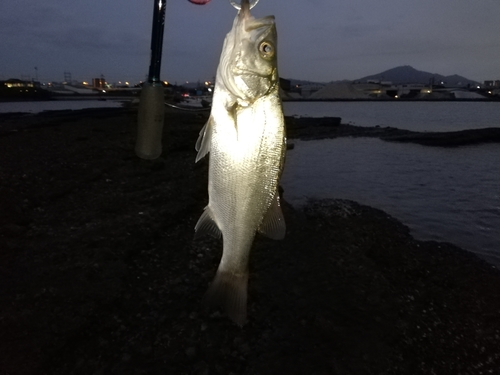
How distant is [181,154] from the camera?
11969 millimetres

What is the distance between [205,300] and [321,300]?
2527 millimetres

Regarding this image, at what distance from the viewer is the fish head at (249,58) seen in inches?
98.7

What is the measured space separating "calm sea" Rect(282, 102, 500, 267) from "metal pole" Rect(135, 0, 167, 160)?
18.7 ft

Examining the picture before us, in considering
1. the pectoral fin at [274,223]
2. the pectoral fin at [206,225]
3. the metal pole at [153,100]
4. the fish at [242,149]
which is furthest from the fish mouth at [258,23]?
the metal pole at [153,100]

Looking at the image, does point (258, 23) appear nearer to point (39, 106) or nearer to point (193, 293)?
point (193, 293)

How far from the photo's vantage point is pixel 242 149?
268cm

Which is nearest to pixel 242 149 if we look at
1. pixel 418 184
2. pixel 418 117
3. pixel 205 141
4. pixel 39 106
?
pixel 205 141

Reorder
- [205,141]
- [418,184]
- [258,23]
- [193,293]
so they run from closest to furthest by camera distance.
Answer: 1. [258,23]
2. [205,141]
3. [193,293]
4. [418,184]

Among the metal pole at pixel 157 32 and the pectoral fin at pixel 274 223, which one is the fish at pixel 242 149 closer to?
the pectoral fin at pixel 274 223

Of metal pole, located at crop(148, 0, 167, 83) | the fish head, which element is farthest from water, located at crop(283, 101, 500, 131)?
the fish head

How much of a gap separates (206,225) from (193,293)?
1.98 meters

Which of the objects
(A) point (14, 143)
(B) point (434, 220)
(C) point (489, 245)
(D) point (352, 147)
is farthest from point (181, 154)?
(D) point (352, 147)

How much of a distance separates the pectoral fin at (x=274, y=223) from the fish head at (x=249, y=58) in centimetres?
85

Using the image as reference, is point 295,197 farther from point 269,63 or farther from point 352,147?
point 352,147
